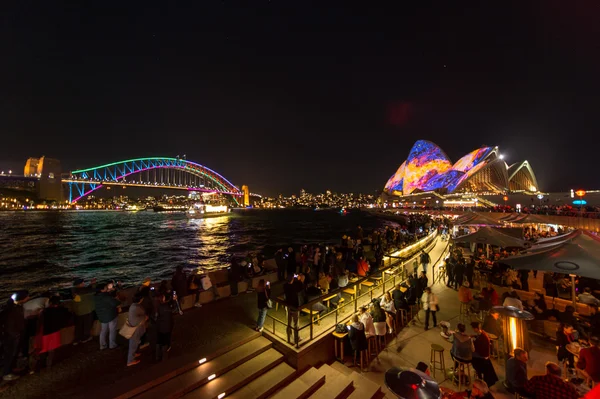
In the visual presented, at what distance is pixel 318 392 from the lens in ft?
13.3

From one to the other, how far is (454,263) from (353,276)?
3635mm

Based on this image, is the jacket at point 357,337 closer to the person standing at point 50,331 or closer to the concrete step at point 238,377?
the concrete step at point 238,377

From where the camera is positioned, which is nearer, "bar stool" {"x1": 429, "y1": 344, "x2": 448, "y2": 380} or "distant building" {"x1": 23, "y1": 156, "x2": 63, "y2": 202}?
"bar stool" {"x1": 429, "y1": 344, "x2": 448, "y2": 380}

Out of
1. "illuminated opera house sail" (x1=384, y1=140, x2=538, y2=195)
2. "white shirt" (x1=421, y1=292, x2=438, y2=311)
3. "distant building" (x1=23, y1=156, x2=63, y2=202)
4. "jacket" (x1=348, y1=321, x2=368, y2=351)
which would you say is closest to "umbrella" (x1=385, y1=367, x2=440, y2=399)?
"jacket" (x1=348, y1=321, x2=368, y2=351)

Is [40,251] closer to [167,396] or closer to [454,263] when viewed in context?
[167,396]

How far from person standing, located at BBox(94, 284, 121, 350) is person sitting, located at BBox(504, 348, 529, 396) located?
6218 mm

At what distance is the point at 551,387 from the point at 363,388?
7.80ft

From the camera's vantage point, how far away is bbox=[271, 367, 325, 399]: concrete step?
390 centimetres

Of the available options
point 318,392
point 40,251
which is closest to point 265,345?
point 318,392

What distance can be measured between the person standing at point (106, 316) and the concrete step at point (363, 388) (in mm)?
4129

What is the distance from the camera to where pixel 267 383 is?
13.5ft

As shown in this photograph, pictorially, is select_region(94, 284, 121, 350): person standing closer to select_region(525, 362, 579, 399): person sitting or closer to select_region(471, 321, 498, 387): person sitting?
select_region(471, 321, 498, 387): person sitting

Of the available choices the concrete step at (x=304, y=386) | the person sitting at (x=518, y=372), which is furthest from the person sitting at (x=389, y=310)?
the person sitting at (x=518, y=372)

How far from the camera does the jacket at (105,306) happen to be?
15.1ft
